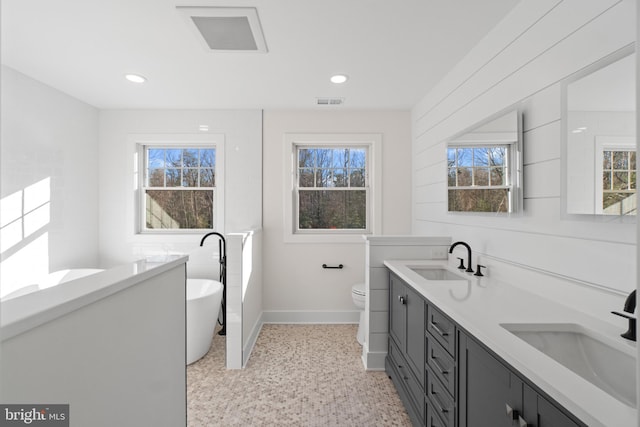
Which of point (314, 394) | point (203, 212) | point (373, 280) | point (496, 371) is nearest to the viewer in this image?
point (496, 371)

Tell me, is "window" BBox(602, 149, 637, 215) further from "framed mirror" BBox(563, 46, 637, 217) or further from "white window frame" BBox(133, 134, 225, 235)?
"white window frame" BBox(133, 134, 225, 235)

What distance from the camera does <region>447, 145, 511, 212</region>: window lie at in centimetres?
183

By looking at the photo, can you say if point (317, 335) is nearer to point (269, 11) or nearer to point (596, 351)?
point (596, 351)

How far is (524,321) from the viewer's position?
1152 mm

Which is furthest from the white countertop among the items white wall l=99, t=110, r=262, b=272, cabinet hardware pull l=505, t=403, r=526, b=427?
white wall l=99, t=110, r=262, b=272

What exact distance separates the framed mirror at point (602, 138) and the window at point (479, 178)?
45 cm

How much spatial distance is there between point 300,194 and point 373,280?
159cm

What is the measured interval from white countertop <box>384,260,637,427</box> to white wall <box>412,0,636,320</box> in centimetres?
11

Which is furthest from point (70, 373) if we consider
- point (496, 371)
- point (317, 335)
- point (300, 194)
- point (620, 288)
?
point (300, 194)

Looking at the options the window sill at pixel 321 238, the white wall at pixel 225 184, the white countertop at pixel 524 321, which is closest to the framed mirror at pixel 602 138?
the white countertop at pixel 524 321

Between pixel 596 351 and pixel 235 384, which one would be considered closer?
pixel 596 351

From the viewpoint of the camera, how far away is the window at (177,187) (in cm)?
367

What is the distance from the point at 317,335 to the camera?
10.6ft

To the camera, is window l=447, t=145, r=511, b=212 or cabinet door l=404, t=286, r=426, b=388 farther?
window l=447, t=145, r=511, b=212
